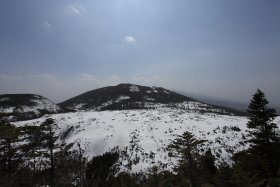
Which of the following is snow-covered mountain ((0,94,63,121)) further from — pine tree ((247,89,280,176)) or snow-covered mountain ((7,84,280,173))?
pine tree ((247,89,280,176))

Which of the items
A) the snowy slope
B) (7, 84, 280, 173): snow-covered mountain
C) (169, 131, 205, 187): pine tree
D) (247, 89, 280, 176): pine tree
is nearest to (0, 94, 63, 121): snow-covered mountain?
(7, 84, 280, 173): snow-covered mountain

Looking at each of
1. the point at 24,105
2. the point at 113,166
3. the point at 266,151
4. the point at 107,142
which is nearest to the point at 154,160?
the point at 113,166

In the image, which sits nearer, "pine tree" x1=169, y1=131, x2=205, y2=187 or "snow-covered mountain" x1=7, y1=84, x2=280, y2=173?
"pine tree" x1=169, y1=131, x2=205, y2=187

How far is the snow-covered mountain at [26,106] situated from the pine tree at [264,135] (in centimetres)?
14069

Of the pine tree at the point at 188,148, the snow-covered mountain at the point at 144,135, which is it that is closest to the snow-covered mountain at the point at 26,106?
the snow-covered mountain at the point at 144,135

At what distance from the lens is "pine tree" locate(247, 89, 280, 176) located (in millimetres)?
22828

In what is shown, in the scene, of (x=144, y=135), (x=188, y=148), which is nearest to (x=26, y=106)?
(x=144, y=135)

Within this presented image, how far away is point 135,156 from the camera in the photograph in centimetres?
6475

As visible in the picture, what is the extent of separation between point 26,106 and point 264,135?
172580mm

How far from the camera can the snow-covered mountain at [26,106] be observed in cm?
15262

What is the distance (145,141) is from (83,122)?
103 feet

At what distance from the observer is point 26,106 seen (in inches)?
6683

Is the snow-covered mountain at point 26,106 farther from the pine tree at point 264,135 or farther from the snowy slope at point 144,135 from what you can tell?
the pine tree at point 264,135

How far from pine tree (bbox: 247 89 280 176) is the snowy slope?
3561 centimetres
